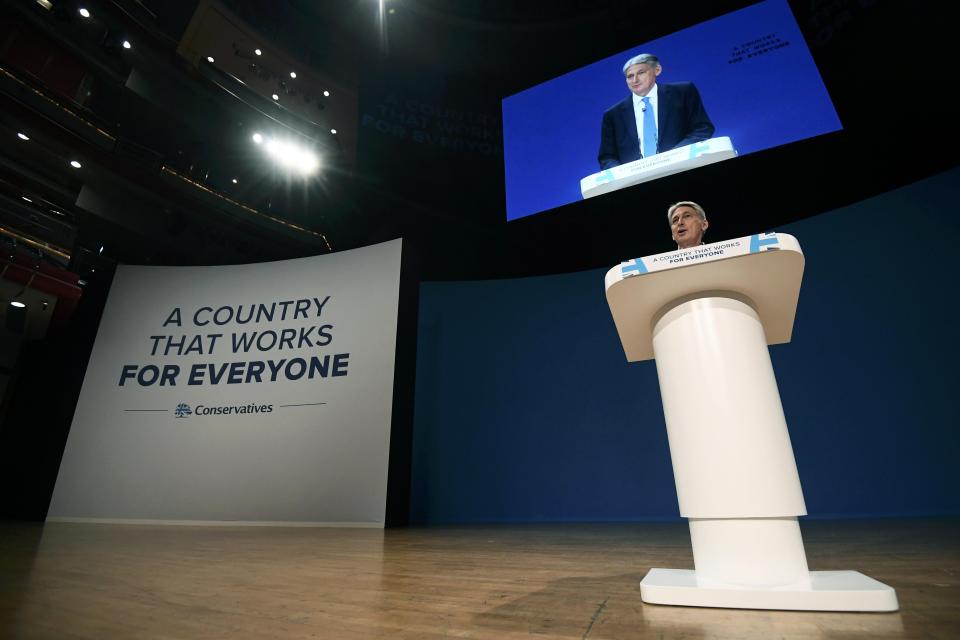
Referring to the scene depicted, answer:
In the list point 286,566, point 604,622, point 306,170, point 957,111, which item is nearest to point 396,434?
point 286,566

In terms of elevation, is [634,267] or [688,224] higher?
[688,224]

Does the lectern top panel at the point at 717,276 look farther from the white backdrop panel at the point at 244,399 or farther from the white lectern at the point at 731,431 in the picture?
the white backdrop panel at the point at 244,399

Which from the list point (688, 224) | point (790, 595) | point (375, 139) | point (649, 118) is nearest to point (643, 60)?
point (649, 118)

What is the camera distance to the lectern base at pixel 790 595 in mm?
647

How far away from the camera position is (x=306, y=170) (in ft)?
16.3

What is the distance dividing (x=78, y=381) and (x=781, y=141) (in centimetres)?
637

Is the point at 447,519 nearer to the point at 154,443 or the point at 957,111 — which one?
the point at 154,443

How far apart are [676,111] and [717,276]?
285 cm

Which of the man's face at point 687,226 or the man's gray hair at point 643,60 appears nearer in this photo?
the man's face at point 687,226

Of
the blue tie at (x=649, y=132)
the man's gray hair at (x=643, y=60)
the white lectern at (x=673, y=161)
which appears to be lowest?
the white lectern at (x=673, y=161)

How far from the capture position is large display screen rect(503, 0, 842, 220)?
288 cm

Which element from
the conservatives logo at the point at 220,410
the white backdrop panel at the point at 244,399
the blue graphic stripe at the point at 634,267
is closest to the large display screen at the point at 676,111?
the white backdrop panel at the point at 244,399

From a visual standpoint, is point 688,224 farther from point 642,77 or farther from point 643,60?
point 643,60

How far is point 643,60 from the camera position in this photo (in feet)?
11.2
